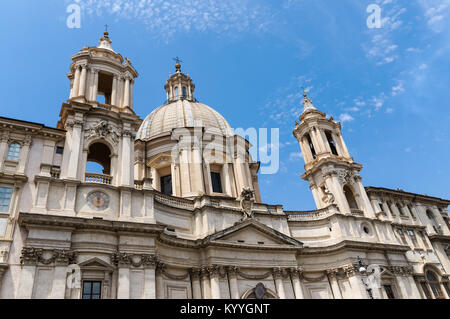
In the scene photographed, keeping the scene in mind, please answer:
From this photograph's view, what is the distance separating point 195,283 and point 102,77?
17881mm

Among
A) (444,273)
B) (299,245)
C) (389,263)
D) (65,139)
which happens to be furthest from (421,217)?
(65,139)

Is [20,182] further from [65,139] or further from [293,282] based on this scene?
[293,282]

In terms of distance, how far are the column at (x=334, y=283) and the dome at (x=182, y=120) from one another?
17.0 meters

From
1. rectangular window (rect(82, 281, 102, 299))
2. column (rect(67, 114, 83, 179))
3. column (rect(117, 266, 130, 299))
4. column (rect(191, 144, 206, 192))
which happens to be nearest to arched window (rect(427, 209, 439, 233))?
column (rect(191, 144, 206, 192))

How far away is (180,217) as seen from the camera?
1001 inches

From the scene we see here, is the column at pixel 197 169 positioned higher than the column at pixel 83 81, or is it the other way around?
the column at pixel 83 81

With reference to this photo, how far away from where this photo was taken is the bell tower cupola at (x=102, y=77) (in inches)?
993

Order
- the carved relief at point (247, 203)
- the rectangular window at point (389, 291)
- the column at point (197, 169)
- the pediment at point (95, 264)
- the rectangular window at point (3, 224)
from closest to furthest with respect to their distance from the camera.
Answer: the rectangular window at point (3, 224)
the pediment at point (95, 264)
the carved relief at point (247, 203)
the rectangular window at point (389, 291)
the column at point (197, 169)

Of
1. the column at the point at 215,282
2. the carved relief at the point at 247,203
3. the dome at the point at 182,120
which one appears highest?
the dome at the point at 182,120

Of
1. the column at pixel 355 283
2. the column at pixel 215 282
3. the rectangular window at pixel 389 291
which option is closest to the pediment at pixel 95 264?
the column at pixel 215 282

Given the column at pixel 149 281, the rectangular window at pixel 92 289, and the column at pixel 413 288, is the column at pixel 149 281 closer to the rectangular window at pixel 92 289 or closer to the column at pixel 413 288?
the rectangular window at pixel 92 289

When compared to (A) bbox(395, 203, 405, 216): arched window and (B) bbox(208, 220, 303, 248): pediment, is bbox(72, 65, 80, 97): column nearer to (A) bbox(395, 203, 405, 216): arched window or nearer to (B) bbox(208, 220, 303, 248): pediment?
(B) bbox(208, 220, 303, 248): pediment

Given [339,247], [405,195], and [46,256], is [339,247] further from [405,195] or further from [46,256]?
[46,256]

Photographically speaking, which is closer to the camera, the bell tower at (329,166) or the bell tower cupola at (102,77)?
the bell tower cupola at (102,77)
